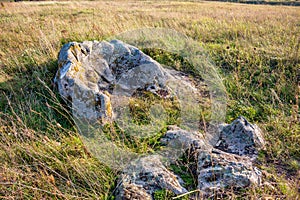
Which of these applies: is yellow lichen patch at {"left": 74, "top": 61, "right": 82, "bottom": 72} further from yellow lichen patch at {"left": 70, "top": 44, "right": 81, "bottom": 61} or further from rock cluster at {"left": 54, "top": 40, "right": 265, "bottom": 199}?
yellow lichen patch at {"left": 70, "top": 44, "right": 81, "bottom": 61}

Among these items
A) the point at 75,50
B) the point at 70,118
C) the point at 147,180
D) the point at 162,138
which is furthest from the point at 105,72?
the point at 147,180

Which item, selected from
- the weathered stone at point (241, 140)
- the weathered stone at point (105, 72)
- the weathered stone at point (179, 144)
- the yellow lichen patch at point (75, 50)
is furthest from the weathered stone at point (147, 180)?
the yellow lichen patch at point (75, 50)

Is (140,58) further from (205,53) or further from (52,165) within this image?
(52,165)

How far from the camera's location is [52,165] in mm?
3254

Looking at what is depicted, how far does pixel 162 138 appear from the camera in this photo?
156 inches

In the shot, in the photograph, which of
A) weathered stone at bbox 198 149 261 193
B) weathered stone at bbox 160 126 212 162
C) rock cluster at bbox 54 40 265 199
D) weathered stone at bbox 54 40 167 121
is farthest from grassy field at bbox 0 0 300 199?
weathered stone at bbox 160 126 212 162

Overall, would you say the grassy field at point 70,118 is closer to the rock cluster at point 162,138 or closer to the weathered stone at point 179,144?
the rock cluster at point 162,138

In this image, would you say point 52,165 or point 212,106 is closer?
point 52,165

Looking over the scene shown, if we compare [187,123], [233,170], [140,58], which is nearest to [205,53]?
[140,58]

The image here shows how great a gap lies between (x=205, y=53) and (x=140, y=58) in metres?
2.34

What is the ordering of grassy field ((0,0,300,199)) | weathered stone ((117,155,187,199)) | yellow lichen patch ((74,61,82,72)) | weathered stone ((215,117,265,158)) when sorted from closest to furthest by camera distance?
weathered stone ((117,155,187,199)) < grassy field ((0,0,300,199)) < weathered stone ((215,117,265,158)) < yellow lichen patch ((74,61,82,72))

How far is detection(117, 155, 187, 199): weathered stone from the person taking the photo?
2822mm

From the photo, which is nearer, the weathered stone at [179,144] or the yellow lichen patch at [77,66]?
the weathered stone at [179,144]

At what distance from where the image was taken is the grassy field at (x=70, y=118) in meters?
3.01
